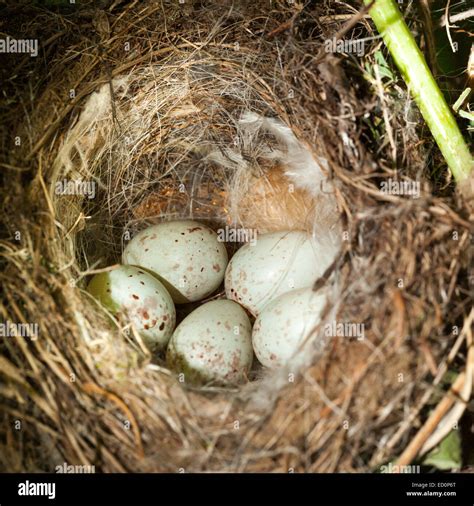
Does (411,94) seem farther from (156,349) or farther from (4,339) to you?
(4,339)

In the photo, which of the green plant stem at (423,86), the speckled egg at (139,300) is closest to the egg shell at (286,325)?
the speckled egg at (139,300)

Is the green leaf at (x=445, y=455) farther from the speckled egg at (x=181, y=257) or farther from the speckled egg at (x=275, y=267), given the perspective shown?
the speckled egg at (x=181, y=257)

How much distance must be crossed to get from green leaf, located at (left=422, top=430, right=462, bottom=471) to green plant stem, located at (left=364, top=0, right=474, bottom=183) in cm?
74

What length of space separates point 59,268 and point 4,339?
243 mm

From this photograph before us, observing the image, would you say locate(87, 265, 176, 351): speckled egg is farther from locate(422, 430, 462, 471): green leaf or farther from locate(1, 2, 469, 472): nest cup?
locate(422, 430, 462, 471): green leaf

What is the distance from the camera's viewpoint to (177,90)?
1.98 metres

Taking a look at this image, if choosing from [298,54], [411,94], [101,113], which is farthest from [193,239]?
[411,94]

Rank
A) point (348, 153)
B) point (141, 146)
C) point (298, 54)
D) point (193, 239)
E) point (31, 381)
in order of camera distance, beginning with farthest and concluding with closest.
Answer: point (141, 146)
point (193, 239)
point (298, 54)
point (348, 153)
point (31, 381)

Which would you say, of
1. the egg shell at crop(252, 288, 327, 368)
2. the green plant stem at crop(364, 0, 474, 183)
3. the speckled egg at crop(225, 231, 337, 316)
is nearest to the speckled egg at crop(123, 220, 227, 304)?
the speckled egg at crop(225, 231, 337, 316)

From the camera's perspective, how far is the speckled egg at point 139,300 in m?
1.73

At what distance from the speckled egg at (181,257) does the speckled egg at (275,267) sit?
89 mm

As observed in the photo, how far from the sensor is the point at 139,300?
173 centimetres

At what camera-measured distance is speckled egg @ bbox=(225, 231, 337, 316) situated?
1782 mm

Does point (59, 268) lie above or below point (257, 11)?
below
